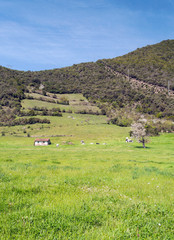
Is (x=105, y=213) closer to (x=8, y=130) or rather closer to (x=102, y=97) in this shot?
(x=8, y=130)

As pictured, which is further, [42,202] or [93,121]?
[93,121]

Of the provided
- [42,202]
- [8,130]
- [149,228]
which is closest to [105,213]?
[149,228]

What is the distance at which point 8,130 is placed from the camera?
93125 millimetres

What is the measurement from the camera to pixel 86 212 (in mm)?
4535

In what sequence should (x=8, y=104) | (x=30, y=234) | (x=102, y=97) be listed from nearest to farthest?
1. (x=30, y=234)
2. (x=8, y=104)
3. (x=102, y=97)

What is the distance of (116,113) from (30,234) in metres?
138

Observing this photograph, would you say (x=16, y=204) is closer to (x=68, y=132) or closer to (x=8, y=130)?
(x=68, y=132)

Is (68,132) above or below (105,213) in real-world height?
below

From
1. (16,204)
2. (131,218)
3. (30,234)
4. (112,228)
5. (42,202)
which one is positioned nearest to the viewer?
(30,234)

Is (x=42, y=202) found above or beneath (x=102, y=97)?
beneath

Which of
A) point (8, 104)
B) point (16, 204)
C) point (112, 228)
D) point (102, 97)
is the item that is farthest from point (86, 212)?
point (102, 97)

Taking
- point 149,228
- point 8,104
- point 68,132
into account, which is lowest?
point 68,132

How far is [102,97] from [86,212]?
554ft

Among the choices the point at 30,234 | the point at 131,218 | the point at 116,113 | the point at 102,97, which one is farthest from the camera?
the point at 102,97
